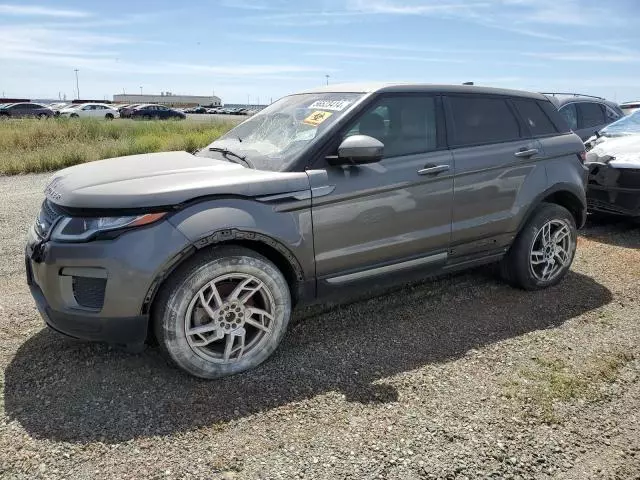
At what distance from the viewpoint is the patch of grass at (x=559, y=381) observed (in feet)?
9.88

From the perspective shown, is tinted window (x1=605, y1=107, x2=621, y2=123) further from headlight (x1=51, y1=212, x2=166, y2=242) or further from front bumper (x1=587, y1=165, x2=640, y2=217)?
headlight (x1=51, y1=212, x2=166, y2=242)

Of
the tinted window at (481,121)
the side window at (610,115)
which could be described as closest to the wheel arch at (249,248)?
the tinted window at (481,121)

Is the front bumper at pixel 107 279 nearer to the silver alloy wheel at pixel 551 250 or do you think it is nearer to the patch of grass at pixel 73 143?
the silver alloy wheel at pixel 551 250

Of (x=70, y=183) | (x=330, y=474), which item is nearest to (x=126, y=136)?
(x=70, y=183)

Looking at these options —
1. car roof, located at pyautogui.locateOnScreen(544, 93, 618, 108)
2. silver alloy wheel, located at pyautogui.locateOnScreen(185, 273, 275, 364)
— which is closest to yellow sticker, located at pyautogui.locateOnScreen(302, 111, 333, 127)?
silver alloy wheel, located at pyautogui.locateOnScreen(185, 273, 275, 364)

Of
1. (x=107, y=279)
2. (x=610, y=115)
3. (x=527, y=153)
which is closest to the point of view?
(x=107, y=279)

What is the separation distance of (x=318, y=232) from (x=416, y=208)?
0.82 m

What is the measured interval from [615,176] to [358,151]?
4458 mm

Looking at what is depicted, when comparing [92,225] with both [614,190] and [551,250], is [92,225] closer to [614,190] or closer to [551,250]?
[551,250]

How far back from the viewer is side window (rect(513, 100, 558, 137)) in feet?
15.2

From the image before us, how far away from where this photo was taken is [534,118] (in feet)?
15.4

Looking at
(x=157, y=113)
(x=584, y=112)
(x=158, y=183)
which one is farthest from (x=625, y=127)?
(x=157, y=113)

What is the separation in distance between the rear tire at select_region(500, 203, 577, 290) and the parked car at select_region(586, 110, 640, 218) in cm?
202

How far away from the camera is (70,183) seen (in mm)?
3209
